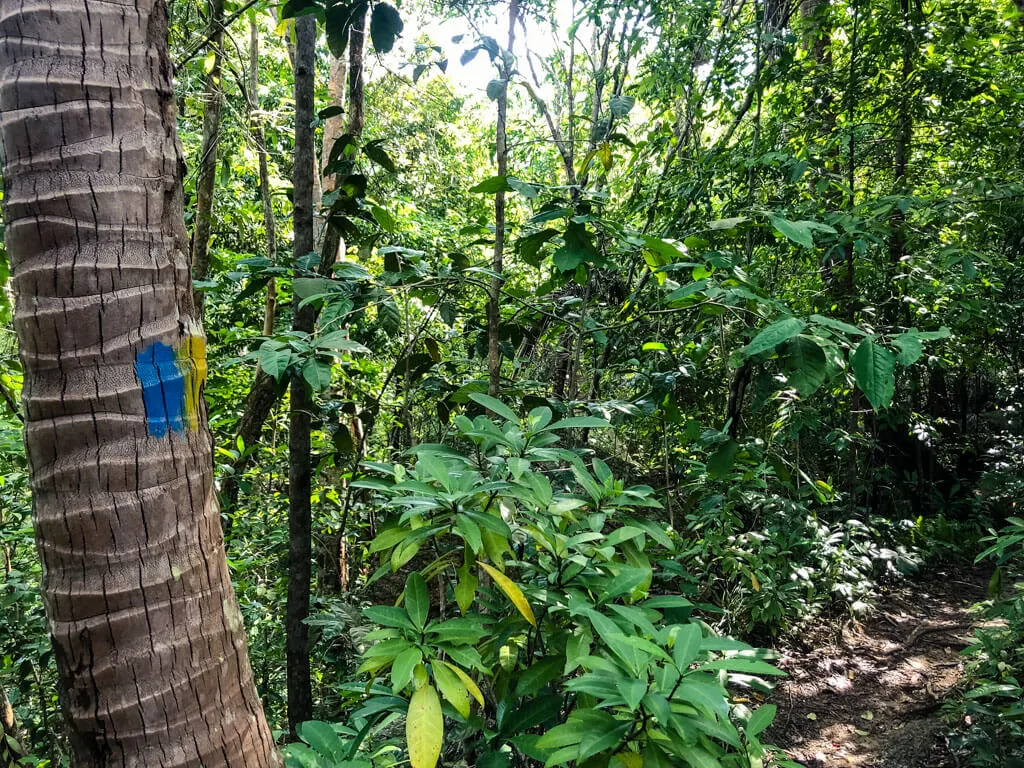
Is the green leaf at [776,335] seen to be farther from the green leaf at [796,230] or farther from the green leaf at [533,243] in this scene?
the green leaf at [533,243]

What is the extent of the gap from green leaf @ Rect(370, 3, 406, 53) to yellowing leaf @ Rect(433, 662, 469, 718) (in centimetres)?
177

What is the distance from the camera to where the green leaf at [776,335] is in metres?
1.34

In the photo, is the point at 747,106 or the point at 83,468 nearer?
the point at 83,468

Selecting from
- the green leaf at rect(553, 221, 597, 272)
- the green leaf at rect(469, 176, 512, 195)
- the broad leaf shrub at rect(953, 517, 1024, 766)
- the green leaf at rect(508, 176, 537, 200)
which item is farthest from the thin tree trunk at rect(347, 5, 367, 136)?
the broad leaf shrub at rect(953, 517, 1024, 766)

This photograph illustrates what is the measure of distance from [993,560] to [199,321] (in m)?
7.51

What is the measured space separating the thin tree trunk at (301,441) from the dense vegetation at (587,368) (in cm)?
2

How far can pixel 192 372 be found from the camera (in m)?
0.90

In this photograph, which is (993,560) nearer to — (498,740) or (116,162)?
(498,740)

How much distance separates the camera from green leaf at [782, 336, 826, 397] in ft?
4.68

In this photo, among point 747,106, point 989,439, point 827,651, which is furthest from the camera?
point 989,439

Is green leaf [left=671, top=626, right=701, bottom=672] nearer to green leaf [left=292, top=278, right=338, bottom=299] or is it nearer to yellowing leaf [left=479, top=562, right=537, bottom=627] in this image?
yellowing leaf [left=479, top=562, right=537, bottom=627]

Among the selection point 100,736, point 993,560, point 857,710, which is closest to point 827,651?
point 857,710

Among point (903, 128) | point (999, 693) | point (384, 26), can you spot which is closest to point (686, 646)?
point (384, 26)

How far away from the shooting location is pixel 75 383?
0.79m
